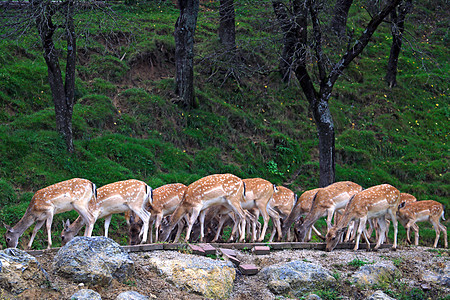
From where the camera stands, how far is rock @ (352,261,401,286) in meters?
9.17

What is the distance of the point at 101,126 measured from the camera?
51.8ft

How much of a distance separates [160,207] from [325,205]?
162 inches

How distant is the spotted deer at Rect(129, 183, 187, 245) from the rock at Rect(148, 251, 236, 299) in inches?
95.2

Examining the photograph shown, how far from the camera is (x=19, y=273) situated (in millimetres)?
6688

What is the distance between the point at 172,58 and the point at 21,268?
14.7 meters

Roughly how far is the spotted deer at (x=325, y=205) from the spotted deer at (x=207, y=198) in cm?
188

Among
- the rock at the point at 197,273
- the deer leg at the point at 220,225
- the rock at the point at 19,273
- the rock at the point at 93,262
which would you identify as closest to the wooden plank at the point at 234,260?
the rock at the point at 197,273

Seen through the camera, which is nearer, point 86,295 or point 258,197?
point 86,295

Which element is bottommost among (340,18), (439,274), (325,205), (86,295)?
(439,274)

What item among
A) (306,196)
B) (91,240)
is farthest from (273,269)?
(306,196)

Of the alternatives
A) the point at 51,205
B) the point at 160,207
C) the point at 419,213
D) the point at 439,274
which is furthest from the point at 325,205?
the point at 51,205

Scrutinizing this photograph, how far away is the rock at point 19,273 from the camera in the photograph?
6.46 m

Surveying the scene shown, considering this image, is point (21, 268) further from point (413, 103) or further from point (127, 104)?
point (413, 103)

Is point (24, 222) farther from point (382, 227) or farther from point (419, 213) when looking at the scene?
point (419, 213)
